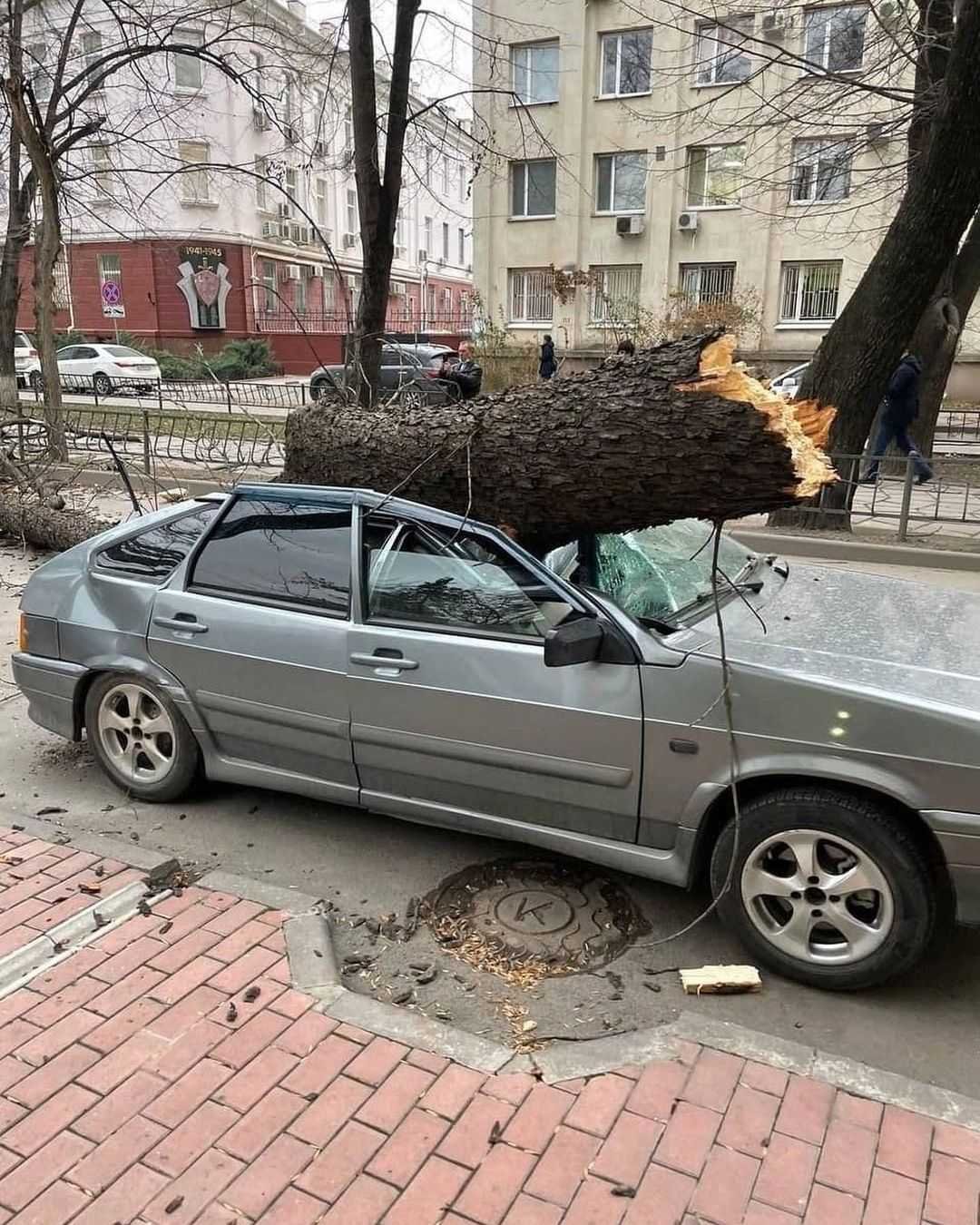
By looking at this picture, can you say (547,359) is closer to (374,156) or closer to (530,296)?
(530,296)

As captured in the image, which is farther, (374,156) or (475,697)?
(374,156)

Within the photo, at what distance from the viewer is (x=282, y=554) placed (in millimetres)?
4156

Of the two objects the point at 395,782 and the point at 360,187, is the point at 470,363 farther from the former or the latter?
the point at 395,782

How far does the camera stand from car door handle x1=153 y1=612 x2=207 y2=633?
13.8ft

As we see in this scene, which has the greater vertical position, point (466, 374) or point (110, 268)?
point (110, 268)

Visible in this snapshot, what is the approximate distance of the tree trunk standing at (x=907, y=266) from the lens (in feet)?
28.7

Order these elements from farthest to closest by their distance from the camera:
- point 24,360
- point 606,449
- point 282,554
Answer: point 24,360 < point 282,554 < point 606,449

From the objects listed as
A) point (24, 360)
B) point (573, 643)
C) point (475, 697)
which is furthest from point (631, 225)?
point (573, 643)

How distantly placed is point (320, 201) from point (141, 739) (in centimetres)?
4529

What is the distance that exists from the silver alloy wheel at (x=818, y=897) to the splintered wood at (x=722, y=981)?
0.44ft

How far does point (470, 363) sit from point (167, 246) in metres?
17.9

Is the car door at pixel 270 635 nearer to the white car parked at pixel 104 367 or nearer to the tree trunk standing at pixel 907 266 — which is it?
the tree trunk standing at pixel 907 266

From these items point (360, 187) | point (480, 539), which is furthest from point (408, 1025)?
point (360, 187)

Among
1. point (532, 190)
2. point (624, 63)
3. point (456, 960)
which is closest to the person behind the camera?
point (456, 960)
